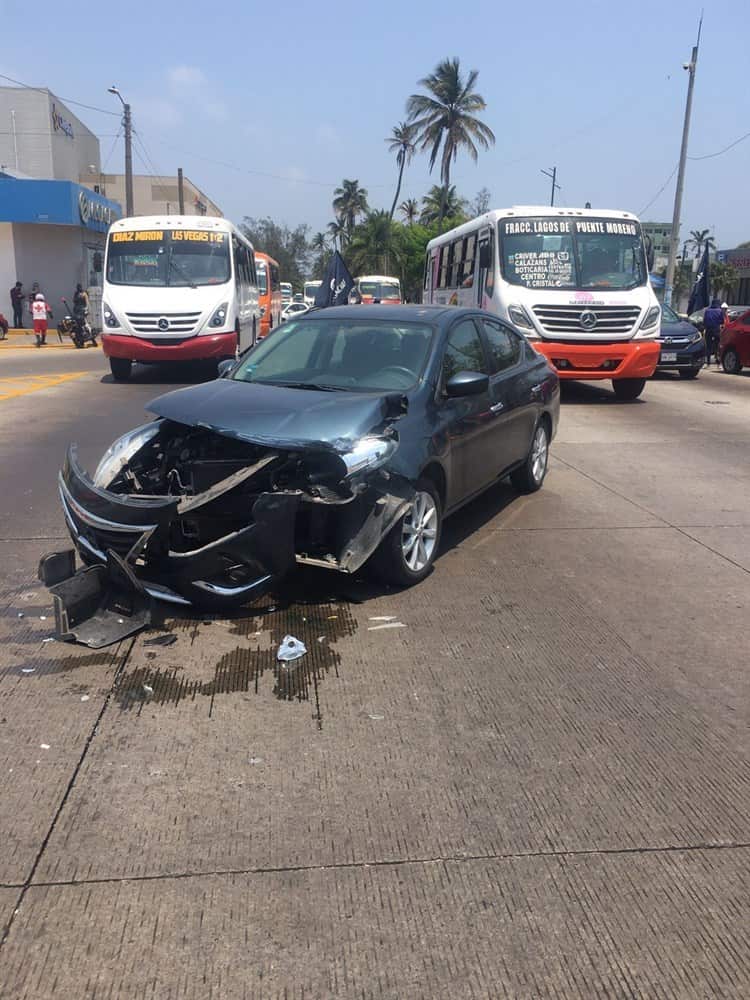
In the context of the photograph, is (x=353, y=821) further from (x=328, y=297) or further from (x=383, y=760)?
(x=328, y=297)

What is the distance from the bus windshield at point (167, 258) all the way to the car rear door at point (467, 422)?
38.3 ft

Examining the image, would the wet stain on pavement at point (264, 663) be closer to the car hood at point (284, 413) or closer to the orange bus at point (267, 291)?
the car hood at point (284, 413)

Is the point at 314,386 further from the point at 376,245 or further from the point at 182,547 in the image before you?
the point at 376,245

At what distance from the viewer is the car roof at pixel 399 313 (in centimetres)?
624

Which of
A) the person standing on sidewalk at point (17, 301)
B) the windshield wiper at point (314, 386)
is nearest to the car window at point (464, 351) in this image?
the windshield wiper at point (314, 386)

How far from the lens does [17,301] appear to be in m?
33.4

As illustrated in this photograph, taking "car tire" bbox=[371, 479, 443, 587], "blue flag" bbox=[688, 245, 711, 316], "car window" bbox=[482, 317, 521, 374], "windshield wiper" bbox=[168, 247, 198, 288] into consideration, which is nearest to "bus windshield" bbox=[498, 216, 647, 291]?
"windshield wiper" bbox=[168, 247, 198, 288]

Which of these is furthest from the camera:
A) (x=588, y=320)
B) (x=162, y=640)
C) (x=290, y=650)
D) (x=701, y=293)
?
(x=701, y=293)

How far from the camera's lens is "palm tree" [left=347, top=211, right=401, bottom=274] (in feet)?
223

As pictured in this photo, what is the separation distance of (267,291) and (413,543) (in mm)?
25258

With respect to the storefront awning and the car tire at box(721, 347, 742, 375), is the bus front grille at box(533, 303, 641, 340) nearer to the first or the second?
the car tire at box(721, 347, 742, 375)

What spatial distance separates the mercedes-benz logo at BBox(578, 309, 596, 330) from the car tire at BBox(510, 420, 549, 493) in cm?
619

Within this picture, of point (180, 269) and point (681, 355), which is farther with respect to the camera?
point (681, 355)

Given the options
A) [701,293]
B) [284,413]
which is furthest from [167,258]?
[701,293]
